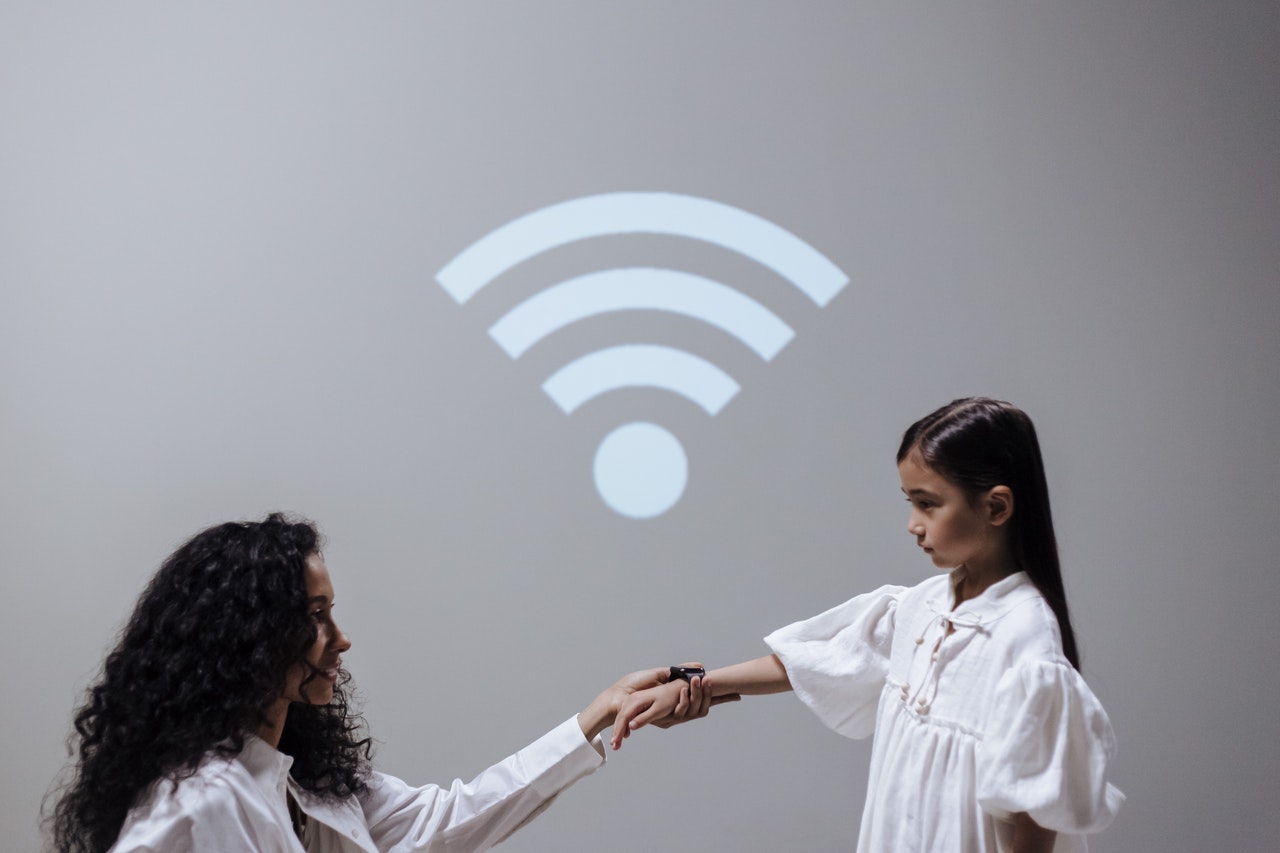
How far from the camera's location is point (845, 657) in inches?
62.1

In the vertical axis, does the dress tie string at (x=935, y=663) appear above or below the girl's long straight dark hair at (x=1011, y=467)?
below

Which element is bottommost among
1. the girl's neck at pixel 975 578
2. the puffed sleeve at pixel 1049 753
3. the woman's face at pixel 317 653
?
the puffed sleeve at pixel 1049 753

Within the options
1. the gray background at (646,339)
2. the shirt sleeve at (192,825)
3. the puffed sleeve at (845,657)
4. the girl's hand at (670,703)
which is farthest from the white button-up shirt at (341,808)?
the gray background at (646,339)

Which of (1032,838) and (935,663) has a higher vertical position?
(935,663)

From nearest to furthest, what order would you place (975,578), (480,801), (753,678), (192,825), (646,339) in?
(192,825)
(975,578)
(480,801)
(753,678)
(646,339)

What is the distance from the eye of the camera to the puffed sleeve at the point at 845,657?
61.4 inches

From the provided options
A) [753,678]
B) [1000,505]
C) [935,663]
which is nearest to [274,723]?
[753,678]

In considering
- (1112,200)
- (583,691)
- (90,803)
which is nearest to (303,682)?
(90,803)

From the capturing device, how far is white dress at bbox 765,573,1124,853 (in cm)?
120

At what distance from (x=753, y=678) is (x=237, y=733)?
2.63 ft

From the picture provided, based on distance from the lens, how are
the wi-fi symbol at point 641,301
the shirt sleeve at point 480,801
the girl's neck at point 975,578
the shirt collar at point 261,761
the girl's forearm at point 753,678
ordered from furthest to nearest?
the wi-fi symbol at point 641,301 < the girl's forearm at point 753,678 < the shirt sleeve at point 480,801 < the girl's neck at point 975,578 < the shirt collar at point 261,761

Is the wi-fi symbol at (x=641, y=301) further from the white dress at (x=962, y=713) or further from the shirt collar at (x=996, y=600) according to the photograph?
the shirt collar at (x=996, y=600)

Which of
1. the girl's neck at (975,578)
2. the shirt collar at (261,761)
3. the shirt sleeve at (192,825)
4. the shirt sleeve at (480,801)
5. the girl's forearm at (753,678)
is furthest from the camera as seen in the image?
the girl's forearm at (753,678)

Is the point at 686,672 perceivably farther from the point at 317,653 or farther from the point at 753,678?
the point at 317,653
